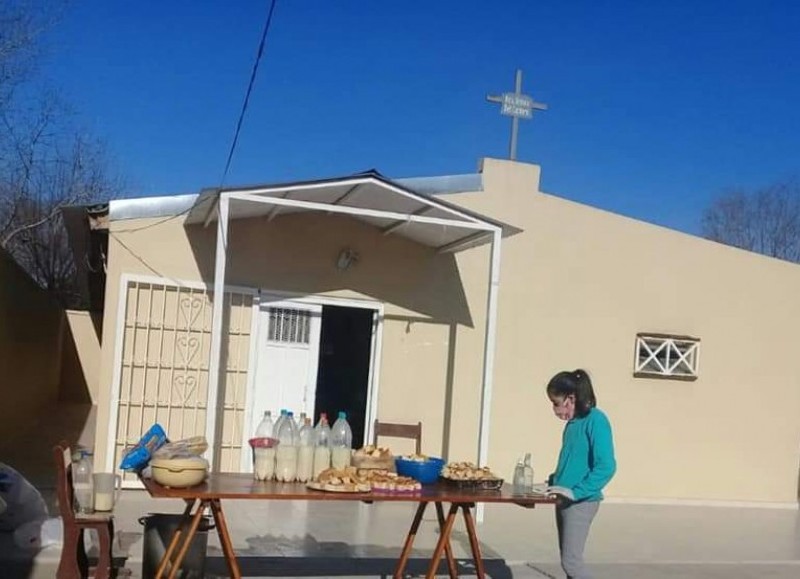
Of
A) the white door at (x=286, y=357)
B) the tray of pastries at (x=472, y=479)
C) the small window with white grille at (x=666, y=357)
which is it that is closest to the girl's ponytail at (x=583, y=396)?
the tray of pastries at (x=472, y=479)

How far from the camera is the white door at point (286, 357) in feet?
30.8

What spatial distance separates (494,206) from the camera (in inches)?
399

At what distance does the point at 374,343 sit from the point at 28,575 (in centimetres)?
466

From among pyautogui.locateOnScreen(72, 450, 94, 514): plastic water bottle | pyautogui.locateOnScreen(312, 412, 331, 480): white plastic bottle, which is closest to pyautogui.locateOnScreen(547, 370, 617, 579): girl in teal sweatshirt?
pyautogui.locateOnScreen(312, 412, 331, 480): white plastic bottle

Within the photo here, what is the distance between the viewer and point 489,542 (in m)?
7.83

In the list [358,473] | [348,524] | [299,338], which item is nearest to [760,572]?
[348,524]

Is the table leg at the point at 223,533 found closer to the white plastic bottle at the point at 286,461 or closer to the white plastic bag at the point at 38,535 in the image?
the white plastic bottle at the point at 286,461

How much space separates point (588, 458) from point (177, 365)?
5.19m

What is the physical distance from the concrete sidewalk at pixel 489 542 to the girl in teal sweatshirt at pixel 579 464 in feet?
5.57

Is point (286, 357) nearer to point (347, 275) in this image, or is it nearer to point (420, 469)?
point (347, 275)

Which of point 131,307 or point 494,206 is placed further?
point 494,206

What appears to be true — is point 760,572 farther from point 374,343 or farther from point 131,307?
point 131,307

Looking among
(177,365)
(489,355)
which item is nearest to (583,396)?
(489,355)

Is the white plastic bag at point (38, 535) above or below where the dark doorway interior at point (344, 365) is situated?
below
